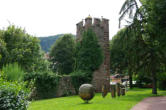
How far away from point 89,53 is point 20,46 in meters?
10.4

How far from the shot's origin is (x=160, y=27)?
12539mm

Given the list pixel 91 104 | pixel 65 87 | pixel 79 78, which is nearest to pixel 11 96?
pixel 91 104

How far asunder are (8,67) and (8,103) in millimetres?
1167

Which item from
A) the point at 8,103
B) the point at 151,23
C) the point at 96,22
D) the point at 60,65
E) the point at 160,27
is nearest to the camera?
the point at 8,103

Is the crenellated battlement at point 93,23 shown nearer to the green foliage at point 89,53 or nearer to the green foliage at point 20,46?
the green foliage at point 89,53

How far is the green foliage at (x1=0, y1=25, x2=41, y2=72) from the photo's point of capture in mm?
28069

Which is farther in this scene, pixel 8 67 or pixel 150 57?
pixel 150 57

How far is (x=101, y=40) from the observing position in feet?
93.1

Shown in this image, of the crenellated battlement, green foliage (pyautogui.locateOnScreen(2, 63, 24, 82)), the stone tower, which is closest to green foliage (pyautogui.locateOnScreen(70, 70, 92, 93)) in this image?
the stone tower

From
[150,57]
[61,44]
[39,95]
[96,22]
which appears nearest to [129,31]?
[150,57]

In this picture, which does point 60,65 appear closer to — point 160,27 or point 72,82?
point 72,82

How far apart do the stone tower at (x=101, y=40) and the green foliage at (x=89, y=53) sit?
2.91 feet

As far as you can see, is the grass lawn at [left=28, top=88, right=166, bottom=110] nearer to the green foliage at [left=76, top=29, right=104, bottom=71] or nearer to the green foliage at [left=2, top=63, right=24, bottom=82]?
the green foliage at [left=2, top=63, right=24, bottom=82]

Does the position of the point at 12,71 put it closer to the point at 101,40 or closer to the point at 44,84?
the point at 44,84
